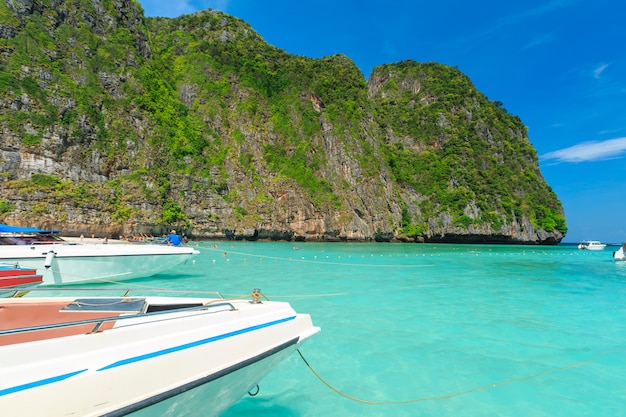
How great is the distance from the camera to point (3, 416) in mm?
1838

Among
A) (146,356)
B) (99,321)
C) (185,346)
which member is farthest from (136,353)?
(99,321)

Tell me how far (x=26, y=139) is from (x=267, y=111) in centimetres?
4363

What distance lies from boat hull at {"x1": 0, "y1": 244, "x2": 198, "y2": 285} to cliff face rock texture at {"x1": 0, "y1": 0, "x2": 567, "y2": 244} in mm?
36072

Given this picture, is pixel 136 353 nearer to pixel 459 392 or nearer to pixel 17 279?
pixel 459 392

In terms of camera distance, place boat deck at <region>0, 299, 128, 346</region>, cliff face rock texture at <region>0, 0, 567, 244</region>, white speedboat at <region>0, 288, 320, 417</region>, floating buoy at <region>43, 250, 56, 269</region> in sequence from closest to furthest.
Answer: white speedboat at <region>0, 288, 320, 417</region>
boat deck at <region>0, 299, 128, 346</region>
floating buoy at <region>43, 250, 56, 269</region>
cliff face rock texture at <region>0, 0, 567, 244</region>

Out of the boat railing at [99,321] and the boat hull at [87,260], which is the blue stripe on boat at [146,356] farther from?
the boat hull at [87,260]

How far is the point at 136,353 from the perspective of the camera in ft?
8.36

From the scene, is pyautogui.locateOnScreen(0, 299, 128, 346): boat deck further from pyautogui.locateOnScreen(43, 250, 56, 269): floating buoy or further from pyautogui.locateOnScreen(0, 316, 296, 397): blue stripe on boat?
pyautogui.locateOnScreen(43, 250, 56, 269): floating buoy

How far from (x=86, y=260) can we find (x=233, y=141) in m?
58.2

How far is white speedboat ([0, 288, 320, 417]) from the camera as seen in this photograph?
2.08 m

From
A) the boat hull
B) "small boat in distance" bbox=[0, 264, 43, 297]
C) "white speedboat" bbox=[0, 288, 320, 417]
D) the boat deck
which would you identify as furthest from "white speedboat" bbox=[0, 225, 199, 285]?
"white speedboat" bbox=[0, 288, 320, 417]

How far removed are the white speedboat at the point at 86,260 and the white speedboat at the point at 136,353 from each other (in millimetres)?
8797

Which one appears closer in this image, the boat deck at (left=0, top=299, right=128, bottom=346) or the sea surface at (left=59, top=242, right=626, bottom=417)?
the boat deck at (left=0, top=299, right=128, bottom=346)

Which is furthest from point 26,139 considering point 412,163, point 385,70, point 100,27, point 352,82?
point 385,70
